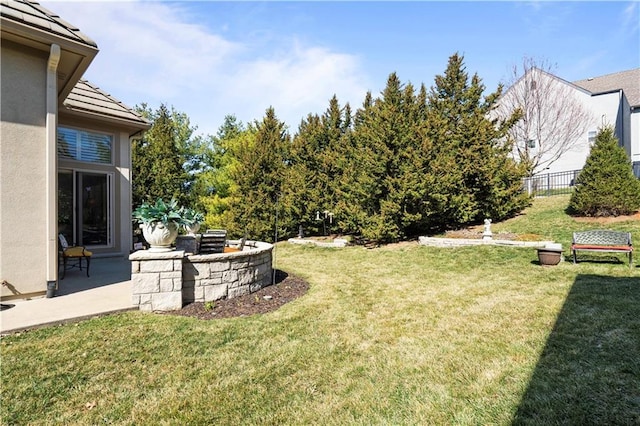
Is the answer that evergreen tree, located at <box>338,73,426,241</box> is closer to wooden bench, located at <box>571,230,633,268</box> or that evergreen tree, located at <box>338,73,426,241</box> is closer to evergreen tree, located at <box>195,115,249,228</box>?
wooden bench, located at <box>571,230,633,268</box>

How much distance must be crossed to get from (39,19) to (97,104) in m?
5.08

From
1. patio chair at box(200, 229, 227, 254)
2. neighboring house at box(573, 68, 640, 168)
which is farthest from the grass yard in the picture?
neighboring house at box(573, 68, 640, 168)

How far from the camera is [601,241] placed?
27.5 ft

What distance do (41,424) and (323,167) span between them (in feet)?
45.2

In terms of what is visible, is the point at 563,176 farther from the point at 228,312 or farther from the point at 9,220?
the point at 9,220

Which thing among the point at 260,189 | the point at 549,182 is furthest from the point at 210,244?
the point at 549,182

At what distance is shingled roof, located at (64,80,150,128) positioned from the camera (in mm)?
9680

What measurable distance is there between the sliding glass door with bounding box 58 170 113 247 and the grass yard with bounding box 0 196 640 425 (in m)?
6.44

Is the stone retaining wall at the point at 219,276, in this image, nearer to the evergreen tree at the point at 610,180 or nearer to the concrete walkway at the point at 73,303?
the concrete walkway at the point at 73,303

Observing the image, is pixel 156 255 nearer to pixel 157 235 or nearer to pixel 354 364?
pixel 157 235

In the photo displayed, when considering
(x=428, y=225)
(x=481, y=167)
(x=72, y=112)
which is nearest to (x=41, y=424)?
(x=72, y=112)

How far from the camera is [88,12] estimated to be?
8836 mm

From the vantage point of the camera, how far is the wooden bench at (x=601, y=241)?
8.06 metres

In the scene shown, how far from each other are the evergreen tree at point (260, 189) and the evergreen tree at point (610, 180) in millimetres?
11795
